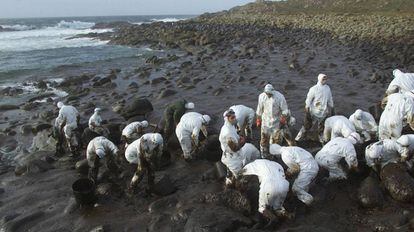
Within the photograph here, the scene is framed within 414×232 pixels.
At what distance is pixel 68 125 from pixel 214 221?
706 cm

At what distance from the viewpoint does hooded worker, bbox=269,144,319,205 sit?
844 cm

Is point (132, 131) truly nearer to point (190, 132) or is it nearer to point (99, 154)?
point (99, 154)

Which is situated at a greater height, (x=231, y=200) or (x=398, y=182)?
(x=398, y=182)

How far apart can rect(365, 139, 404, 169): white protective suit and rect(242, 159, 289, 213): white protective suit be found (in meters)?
2.39

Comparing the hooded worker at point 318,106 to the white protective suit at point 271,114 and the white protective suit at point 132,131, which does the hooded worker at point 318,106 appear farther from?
Result: the white protective suit at point 132,131

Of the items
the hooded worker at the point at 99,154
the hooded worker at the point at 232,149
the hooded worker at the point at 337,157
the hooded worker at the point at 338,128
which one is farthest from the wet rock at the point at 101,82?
the hooded worker at the point at 337,157

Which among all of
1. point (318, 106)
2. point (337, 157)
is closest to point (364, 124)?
point (318, 106)

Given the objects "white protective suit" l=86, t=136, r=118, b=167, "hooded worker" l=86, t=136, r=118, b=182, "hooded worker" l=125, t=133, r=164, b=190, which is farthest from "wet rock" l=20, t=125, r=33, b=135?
"hooded worker" l=125, t=133, r=164, b=190

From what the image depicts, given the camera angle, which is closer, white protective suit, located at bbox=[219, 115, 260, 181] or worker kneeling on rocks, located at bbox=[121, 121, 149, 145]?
white protective suit, located at bbox=[219, 115, 260, 181]

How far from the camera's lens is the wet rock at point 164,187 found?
9.69 m

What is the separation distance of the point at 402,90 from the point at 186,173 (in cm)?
705

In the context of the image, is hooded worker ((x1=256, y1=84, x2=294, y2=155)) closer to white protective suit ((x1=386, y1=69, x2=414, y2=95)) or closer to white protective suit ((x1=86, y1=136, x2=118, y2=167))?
white protective suit ((x1=386, y1=69, x2=414, y2=95))

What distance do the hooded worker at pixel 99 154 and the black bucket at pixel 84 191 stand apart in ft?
2.37

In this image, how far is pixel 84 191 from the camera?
926cm
